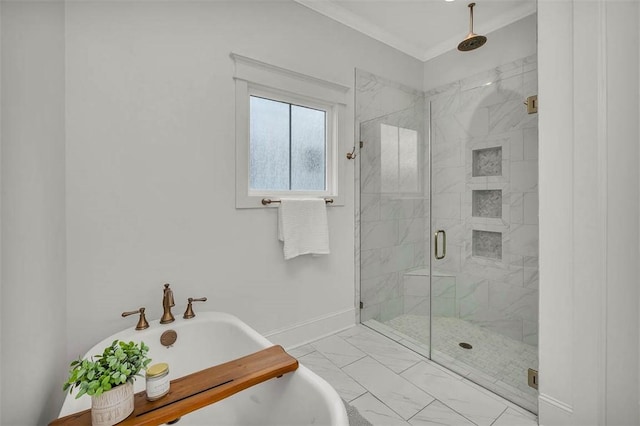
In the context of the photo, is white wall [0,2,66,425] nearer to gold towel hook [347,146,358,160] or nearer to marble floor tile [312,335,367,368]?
marble floor tile [312,335,367,368]

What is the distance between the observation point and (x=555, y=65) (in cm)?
130

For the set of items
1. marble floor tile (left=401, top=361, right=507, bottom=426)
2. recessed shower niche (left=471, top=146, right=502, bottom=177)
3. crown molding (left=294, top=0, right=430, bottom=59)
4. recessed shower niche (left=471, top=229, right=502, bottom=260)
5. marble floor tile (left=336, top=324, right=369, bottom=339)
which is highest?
crown molding (left=294, top=0, right=430, bottom=59)

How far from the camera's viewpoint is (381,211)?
2.53m

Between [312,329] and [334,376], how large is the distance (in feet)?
1.58

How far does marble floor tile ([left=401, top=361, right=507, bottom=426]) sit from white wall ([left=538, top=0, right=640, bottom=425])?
9.4 inches

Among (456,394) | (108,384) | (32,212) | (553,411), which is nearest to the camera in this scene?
(108,384)

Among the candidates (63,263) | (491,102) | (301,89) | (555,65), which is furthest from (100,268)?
(491,102)

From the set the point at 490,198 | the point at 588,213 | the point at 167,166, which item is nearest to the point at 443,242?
the point at 490,198

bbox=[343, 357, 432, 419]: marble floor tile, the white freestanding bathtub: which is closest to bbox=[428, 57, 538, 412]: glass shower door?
bbox=[343, 357, 432, 419]: marble floor tile

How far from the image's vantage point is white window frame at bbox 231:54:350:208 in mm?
1834

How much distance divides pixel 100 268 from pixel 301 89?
1677 mm

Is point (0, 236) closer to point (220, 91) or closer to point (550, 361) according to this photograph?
point (220, 91)

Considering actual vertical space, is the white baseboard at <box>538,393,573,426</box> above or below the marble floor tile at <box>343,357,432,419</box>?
above

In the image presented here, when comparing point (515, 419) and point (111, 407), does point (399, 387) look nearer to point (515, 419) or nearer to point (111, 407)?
point (515, 419)
